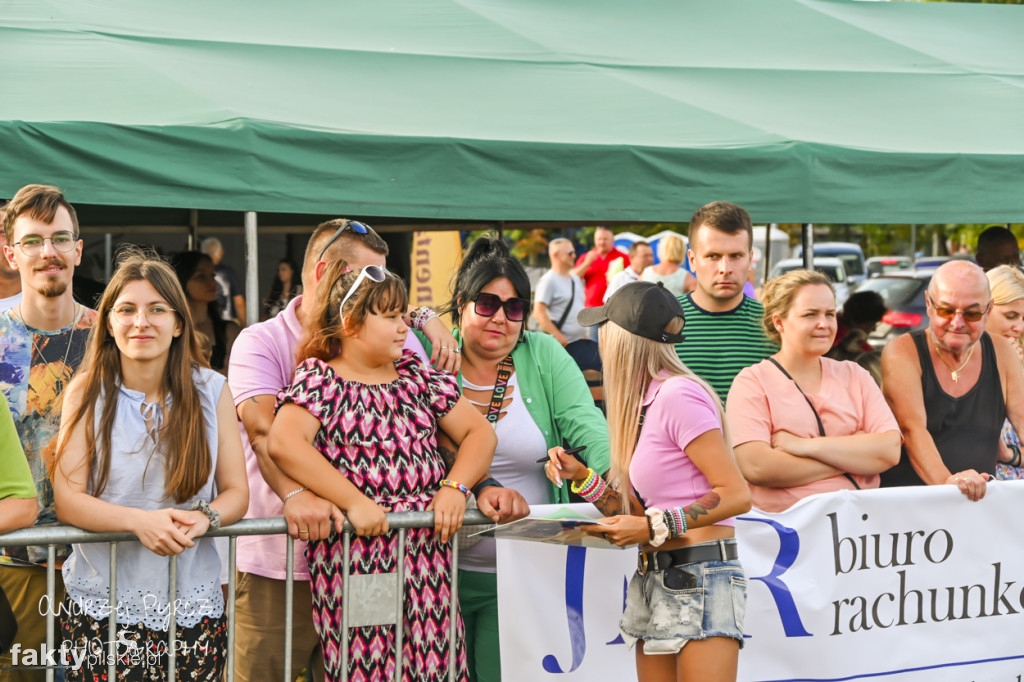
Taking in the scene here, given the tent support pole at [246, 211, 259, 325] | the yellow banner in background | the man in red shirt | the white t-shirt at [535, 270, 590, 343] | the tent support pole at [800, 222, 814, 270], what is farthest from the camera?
the man in red shirt

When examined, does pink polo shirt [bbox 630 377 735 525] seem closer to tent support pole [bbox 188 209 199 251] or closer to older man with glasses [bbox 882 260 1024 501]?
older man with glasses [bbox 882 260 1024 501]

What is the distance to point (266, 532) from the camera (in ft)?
10.6

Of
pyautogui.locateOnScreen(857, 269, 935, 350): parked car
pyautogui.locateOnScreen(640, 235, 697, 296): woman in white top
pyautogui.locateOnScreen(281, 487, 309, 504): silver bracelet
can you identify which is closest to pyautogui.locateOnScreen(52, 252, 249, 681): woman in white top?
pyautogui.locateOnScreen(281, 487, 309, 504): silver bracelet

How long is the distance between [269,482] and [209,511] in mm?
275

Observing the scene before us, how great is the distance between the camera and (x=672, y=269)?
1222 centimetres

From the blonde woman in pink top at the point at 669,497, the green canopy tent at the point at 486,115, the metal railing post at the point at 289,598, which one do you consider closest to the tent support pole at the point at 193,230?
the green canopy tent at the point at 486,115

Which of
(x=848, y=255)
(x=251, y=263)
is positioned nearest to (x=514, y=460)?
(x=251, y=263)

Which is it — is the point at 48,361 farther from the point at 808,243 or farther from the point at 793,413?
the point at 808,243

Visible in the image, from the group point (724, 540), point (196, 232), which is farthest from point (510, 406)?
point (196, 232)

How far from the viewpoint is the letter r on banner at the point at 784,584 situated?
3.76 metres

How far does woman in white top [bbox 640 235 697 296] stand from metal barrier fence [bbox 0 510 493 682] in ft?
29.1

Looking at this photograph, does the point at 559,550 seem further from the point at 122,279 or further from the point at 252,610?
the point at 122,279

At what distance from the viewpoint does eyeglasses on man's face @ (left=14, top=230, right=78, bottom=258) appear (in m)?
3.41

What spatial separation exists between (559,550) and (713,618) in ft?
2.42
